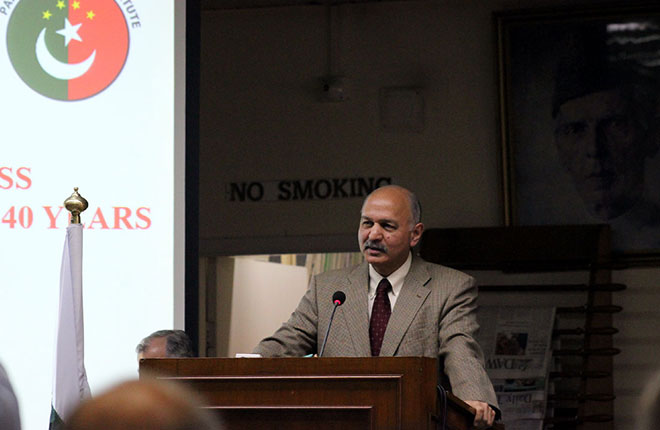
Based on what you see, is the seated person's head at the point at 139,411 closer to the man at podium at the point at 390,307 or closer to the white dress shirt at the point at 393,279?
the man at podium at the point at 390,307

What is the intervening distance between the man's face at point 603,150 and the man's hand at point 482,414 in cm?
357

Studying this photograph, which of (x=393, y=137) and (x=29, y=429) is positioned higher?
(x=393, y=137)

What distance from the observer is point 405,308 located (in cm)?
338

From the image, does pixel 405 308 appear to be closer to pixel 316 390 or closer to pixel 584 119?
pixel 316 390

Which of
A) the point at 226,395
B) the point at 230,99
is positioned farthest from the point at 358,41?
the point at 226,395

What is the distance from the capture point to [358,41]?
269 inches

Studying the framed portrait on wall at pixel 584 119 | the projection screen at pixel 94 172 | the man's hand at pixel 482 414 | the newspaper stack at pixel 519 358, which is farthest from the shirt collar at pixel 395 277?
the framed portrait on wall at pixel 584 119

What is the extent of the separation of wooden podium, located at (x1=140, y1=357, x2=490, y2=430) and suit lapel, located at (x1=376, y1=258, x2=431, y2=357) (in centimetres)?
57

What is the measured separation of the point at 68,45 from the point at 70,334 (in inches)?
58.7

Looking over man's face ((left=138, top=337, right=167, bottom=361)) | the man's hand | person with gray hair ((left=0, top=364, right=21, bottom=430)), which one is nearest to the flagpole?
man's face ((left=138, top=337, right=167, bottom=361))

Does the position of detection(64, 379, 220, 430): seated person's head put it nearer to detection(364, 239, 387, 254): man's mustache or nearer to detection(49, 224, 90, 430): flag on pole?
detection(364, 239, 387, 254): man's mustache

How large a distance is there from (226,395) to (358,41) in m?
4.38

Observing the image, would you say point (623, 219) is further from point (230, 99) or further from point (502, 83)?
point (230, 99)

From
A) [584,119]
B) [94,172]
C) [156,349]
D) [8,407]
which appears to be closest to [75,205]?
[156,349]
